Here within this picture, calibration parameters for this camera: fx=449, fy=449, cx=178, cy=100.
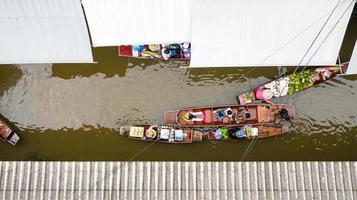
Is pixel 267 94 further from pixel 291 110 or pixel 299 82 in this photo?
pixel 299 82

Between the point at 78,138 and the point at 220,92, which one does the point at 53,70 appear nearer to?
the point at 78,138

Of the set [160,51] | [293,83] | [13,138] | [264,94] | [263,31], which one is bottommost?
[13,138]

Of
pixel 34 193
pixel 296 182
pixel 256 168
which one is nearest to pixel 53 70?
pixel 34 193

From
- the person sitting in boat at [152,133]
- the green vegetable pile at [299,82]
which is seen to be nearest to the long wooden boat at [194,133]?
the person sitting in boat at [152,133]

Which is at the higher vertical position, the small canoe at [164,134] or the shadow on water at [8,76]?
the shadow on water at [8,76]

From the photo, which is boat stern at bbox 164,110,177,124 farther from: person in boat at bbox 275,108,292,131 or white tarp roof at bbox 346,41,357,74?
white tarp roof at bbox 346,41,357,74

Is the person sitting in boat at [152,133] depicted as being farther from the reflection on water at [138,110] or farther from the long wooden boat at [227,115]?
the long wooden boat at [227,115]

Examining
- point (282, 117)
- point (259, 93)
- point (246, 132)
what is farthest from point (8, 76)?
point (282, 117)
